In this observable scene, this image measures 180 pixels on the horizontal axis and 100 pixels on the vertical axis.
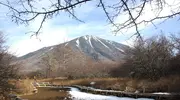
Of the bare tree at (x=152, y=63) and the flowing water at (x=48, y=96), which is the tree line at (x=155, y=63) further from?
the flowing water at (x=48, y=96)

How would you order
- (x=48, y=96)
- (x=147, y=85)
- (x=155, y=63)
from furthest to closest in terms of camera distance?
(x=155, y=63) < (x=147, y=85) < (x=48, y=96)

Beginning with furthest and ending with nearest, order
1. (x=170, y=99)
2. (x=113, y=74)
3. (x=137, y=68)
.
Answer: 1. (x=113, y=74)
2. (x=137, y=68)
3. (x=170, y=99)

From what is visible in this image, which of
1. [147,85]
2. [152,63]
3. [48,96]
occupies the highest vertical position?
[152,63]

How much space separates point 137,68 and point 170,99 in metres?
13.8

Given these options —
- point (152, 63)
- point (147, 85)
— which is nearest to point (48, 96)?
point (147, 85)

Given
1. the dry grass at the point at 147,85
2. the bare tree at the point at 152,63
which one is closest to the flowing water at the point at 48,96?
the dry grass at the point at 147,85

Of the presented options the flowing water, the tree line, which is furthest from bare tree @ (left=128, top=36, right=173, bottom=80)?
the flowing water

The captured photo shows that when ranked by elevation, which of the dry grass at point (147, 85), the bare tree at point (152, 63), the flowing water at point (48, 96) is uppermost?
the bare tree at point (152, 63)

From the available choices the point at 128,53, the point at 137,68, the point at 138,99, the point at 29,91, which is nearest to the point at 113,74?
the point at 128,53

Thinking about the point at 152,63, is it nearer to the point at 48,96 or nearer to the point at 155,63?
the point at 155,63

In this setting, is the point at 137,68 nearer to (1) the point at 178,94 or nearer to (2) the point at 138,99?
(2) the point at 138,99

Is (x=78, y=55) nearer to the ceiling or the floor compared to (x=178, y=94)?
nearer to the ceiling

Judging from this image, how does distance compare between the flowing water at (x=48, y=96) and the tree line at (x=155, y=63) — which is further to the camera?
the tree line at (x=155, y=63)

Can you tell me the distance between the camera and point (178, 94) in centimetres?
1861
